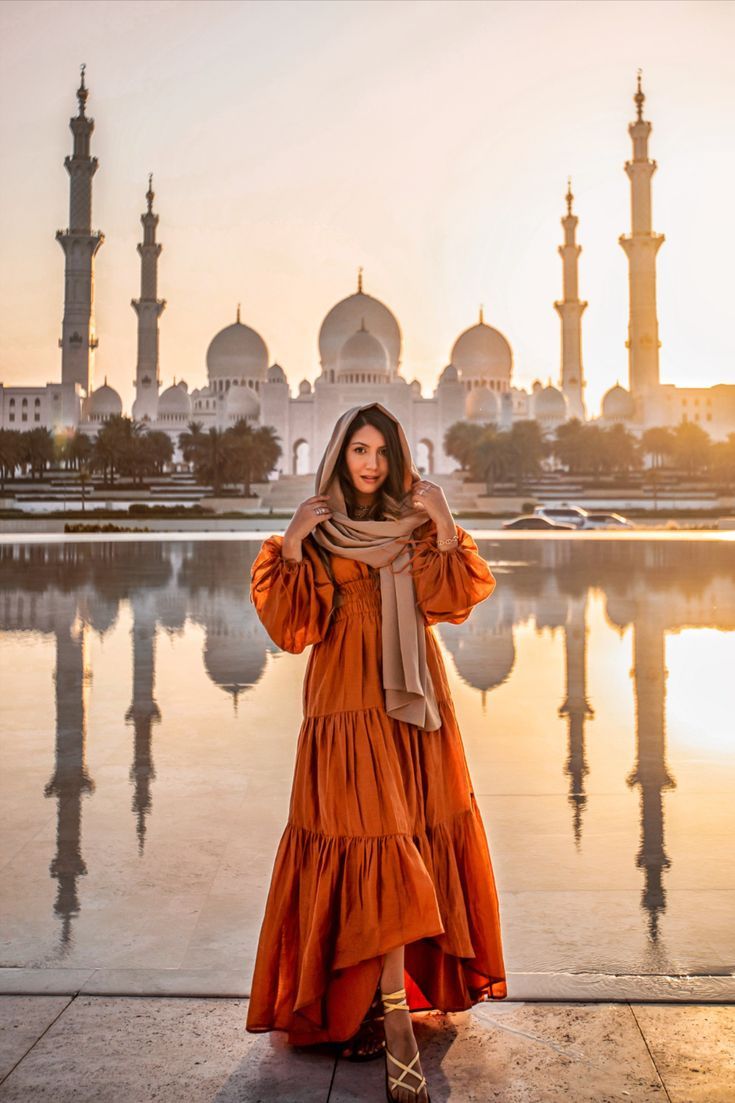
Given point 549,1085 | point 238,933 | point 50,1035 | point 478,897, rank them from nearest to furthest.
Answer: point 549,1085 → point 50,1035 → point 478,897 → point 238,933

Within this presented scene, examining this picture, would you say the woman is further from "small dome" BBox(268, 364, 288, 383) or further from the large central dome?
"small dome" BBox(268, 364, 288, 383)

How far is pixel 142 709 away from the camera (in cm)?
534

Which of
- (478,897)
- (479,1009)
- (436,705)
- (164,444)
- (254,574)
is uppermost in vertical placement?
(164,444)

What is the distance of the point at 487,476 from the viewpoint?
42906 mm

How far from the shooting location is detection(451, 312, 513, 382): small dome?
217ft

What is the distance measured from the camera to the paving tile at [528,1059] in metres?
1.98

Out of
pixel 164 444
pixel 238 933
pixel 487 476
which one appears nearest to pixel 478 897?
pixel 238 933

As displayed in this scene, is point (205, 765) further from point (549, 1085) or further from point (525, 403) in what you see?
point (525, 403)

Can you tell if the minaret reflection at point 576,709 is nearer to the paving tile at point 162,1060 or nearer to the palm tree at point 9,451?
the paving tile at point 162,1060

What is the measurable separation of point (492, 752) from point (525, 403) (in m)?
64.9

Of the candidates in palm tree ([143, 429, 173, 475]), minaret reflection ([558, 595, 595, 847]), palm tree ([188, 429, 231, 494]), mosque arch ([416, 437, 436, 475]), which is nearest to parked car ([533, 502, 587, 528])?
palm tree ([188, 429, 231, 494])

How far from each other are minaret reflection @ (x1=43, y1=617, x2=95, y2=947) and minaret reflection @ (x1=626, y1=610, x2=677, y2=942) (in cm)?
150

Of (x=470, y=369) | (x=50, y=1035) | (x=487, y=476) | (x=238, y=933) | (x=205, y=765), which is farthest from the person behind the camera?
(x=470, y=369)

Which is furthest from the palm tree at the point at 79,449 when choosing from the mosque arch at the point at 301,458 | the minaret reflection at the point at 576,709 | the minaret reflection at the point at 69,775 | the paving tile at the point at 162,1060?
the paving tile at the point at 162,1060
